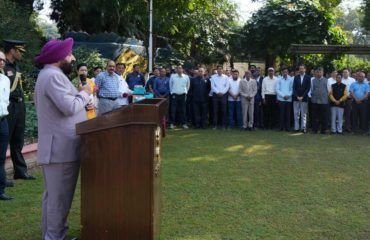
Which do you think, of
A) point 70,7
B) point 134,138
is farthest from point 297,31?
point 134,138

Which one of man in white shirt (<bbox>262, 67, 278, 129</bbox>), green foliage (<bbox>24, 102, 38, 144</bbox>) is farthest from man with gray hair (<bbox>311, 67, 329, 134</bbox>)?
green foliage (<bbox>24, 102, 38, 144</bbox>)

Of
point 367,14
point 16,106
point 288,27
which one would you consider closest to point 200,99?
point 16,106

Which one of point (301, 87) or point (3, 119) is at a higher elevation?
point (301, 87)

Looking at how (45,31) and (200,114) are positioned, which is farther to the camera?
(45,31)

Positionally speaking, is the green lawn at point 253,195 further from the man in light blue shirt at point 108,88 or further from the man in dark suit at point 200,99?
the man in dark suit at point 200,99

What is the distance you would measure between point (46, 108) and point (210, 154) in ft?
19.0

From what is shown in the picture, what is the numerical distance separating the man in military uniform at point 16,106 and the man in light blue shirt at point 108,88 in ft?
8.41

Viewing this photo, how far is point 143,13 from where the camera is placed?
65.0 feet

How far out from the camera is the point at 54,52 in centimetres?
409

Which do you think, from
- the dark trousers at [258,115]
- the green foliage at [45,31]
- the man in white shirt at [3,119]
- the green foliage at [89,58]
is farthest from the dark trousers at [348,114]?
the green foliage at [45,31]

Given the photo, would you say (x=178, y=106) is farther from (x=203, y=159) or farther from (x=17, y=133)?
(x=17, y=133)

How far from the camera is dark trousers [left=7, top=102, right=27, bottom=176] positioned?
6797 millimetres

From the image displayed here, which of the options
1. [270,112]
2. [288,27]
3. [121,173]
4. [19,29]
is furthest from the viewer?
[288,27]

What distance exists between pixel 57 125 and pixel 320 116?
10493mm
